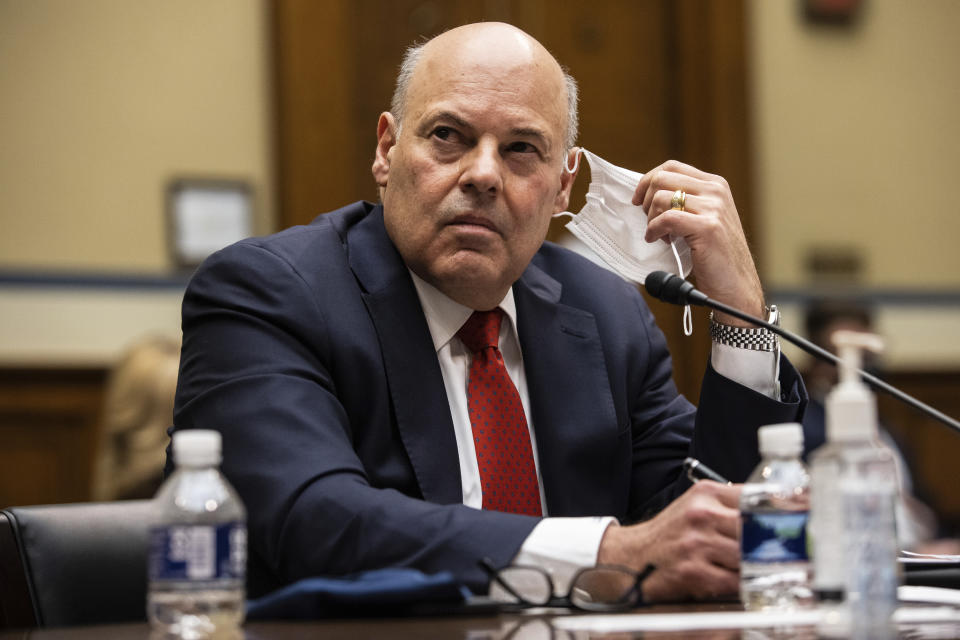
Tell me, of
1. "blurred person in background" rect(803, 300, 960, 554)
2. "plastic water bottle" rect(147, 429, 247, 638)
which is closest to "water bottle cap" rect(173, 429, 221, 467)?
"plastic water bottle" rect(147, 429, 247, 638)

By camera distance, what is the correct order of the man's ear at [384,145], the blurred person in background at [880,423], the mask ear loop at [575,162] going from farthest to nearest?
the blurred person in background at [880,423] < the mask ear loop at [575,162] < the man's ear at [384,145]

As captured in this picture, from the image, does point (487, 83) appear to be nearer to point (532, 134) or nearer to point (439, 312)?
point (532, 134)

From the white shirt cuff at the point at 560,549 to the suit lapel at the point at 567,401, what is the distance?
0.51 m

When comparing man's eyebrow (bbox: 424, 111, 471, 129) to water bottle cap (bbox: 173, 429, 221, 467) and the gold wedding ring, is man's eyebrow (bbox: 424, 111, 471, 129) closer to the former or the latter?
the gold wedding ring

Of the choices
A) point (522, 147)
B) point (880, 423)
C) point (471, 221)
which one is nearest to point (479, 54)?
point (522, 147)

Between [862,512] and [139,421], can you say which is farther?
[139,421]

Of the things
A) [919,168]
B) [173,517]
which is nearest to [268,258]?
[173,517]

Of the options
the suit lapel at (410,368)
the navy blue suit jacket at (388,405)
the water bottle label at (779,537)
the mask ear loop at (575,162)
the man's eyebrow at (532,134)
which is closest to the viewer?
the water bottle label at (779,537)

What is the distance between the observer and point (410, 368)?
1.90 m

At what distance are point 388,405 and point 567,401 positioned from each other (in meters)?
0.33

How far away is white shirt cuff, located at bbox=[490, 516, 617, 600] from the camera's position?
4.70ft

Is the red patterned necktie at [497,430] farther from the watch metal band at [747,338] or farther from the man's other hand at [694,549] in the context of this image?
the man's other hand at [694,549]

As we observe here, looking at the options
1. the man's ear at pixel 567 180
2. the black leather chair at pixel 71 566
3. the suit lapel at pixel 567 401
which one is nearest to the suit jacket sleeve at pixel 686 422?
the suit lapel at pixel 567 401

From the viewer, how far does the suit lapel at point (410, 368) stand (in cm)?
183
